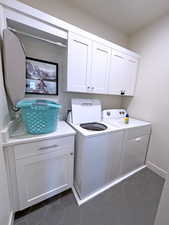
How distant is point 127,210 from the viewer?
121cm

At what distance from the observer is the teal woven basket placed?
991mm

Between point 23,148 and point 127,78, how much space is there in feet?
6.52

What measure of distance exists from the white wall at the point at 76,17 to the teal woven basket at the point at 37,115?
1.33 metres

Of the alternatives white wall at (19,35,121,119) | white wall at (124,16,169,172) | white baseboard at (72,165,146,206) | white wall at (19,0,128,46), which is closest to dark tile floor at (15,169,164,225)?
white baseboard at (72,165,146,206)

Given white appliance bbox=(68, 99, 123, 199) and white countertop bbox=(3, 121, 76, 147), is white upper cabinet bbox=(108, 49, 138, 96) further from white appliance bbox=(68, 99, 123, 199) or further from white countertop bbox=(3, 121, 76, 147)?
white countertop bbox=(3, 121, 76, 147)

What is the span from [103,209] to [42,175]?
2.82 ft

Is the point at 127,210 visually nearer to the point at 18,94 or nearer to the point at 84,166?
the point at 84,166

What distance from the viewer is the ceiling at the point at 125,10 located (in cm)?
141

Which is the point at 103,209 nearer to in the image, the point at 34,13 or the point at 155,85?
the point at 155,85

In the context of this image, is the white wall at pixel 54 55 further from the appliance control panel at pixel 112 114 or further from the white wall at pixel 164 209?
the white wall at pixel 164 209

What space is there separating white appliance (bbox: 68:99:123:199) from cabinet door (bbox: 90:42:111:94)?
43 cm

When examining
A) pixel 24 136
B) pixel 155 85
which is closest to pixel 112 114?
pixel 155 85

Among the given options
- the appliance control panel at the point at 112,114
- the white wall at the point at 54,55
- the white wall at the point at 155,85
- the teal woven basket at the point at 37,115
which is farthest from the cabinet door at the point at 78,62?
the white wall at the point at 155,85

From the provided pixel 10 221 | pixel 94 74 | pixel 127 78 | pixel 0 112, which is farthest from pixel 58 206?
pixel 127 78
